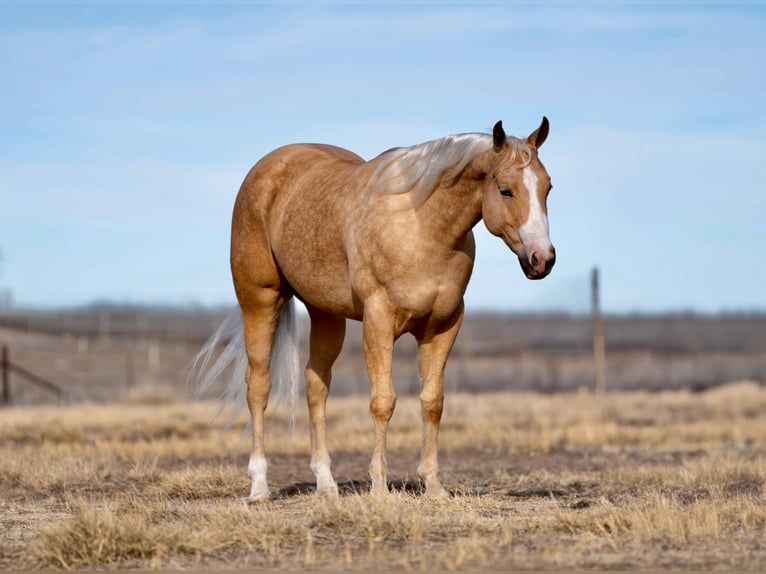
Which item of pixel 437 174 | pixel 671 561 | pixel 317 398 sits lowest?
pixel 671 561

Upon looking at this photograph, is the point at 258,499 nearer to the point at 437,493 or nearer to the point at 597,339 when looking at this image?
the point at 437,493

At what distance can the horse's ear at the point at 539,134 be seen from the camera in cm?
755

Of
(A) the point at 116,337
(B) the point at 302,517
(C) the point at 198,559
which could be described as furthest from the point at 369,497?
A: (A) the point at 116,337

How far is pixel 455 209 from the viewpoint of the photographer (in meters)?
7.74

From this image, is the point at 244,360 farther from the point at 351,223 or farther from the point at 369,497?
the point at 369,497

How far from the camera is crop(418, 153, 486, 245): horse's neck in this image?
7734mm

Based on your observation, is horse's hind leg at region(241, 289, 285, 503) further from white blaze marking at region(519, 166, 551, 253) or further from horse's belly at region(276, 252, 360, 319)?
white blaze marking at region(519, 166, 551, 253)

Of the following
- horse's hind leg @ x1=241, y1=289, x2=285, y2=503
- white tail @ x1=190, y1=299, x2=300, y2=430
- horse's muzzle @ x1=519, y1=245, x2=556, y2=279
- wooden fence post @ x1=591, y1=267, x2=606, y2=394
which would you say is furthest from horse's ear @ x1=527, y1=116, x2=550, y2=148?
wooden fence post @ x1=591, y1=267, x2=606, y2=394

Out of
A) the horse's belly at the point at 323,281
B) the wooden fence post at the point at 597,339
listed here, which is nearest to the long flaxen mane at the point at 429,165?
the horse's belly at the point at 323,281

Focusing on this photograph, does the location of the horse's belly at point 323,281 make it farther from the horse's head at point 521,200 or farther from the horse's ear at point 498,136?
the horse's ear at point 498,136

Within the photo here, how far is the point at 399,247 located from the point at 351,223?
56cm

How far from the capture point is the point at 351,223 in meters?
8.09

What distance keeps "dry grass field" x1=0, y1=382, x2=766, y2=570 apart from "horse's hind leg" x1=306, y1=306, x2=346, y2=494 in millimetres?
409


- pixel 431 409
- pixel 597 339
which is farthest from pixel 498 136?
pixel 597 339
